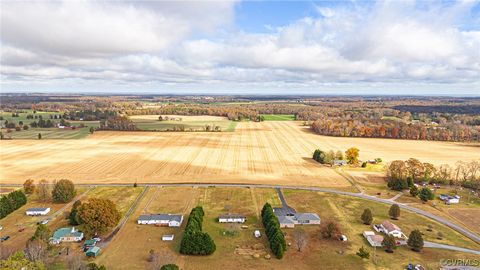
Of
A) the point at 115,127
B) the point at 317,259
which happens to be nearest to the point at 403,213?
the point at 317,259

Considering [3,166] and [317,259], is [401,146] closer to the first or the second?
[317,259]

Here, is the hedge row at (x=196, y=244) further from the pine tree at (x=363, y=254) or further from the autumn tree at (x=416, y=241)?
the autumn tree at (x=416, y=241)

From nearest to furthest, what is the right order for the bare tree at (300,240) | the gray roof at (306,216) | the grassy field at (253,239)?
the grassy field at (253,239) → the bare tree at (300,240) → the gray roof at (306,216)

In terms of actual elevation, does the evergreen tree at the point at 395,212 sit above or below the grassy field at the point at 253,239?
above

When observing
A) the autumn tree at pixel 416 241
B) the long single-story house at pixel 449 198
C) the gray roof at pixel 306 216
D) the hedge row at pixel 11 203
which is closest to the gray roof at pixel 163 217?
the gray roof at pixel 306 216

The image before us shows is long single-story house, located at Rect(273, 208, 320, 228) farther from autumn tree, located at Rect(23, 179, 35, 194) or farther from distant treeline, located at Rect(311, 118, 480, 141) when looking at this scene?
distant treeline, located at Rect(311, 118, 480, 141)

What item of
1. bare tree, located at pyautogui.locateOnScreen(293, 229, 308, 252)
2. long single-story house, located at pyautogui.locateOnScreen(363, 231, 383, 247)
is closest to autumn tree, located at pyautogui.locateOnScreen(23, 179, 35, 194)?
bare tree, located at pyautogui.locateOnScreen(293, 229, 308, 252)

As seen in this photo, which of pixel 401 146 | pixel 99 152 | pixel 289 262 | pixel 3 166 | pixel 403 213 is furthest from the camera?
pixel 401 146
